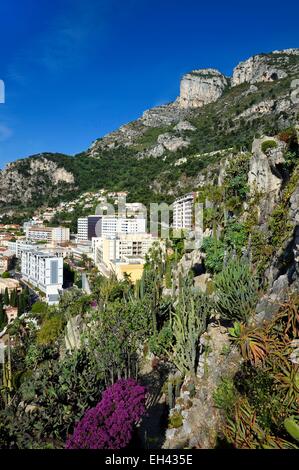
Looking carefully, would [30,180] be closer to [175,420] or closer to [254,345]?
[175,420]

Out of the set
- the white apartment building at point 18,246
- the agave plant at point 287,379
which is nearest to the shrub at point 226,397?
the agave plant at point 287,379

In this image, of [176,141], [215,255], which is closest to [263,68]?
[176,141]

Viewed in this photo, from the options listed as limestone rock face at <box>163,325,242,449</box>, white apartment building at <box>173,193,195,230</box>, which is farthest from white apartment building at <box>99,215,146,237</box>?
limestone rock face at <box>163,325,242,449</box>

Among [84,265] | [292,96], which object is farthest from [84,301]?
[292,96]

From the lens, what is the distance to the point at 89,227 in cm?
6906

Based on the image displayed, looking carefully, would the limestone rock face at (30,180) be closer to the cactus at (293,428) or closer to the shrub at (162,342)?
the shrub at (162,342)

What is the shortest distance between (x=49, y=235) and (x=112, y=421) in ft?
220

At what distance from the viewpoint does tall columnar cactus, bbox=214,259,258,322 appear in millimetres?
9789

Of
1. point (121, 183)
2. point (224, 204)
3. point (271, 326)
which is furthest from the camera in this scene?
point (121, 183)

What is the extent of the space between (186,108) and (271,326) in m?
133

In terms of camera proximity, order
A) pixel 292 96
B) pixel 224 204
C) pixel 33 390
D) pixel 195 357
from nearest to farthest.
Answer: pixel 33 390 < pixel 195 357 < pixel 224 204 < pixel 292 96

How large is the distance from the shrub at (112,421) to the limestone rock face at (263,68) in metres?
102

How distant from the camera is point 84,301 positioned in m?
26.9

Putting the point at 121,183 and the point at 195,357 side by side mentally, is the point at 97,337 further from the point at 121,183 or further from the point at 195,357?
the point at 121,183
